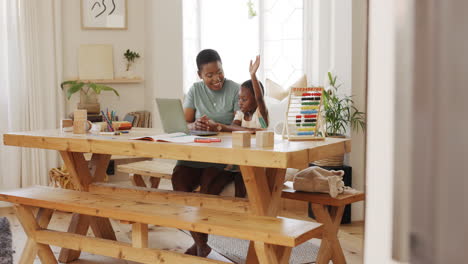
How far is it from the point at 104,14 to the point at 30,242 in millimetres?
2643

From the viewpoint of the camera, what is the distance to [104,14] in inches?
183

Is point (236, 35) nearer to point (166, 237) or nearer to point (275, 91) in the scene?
point (275, 91)

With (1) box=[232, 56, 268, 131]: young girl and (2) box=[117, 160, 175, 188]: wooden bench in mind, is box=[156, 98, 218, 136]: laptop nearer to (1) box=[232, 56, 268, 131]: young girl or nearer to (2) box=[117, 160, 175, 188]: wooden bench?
(1) box=[232, 56, 268, 131]: young girl

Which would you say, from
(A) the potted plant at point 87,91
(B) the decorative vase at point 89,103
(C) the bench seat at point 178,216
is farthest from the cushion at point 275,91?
(C) the bench seat at point 178,216

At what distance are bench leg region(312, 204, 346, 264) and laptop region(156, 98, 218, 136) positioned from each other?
0.68m

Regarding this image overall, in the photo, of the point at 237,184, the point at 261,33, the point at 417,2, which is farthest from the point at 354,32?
the point at 417,2

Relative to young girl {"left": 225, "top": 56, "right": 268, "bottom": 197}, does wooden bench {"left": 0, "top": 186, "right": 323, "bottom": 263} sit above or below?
below

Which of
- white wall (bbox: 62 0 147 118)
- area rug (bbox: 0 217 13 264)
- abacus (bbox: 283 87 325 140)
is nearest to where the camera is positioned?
abacus (bbox: 283 87 325 140)

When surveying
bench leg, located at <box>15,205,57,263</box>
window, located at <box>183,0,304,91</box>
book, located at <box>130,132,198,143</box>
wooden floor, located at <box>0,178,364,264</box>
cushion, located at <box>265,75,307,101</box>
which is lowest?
wooden floor, located at <box>0,178,364,264</box>

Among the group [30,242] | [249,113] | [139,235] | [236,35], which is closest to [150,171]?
[249,113]

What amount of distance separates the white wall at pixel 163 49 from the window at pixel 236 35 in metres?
0.41

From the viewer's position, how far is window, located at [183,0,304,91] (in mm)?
5309

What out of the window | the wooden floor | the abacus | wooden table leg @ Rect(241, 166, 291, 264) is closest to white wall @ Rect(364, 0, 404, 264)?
wooden table leg @ Rect(241, 166, 291, 264)

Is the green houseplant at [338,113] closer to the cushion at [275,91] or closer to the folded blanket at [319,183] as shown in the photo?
the cushion at [275,91]
